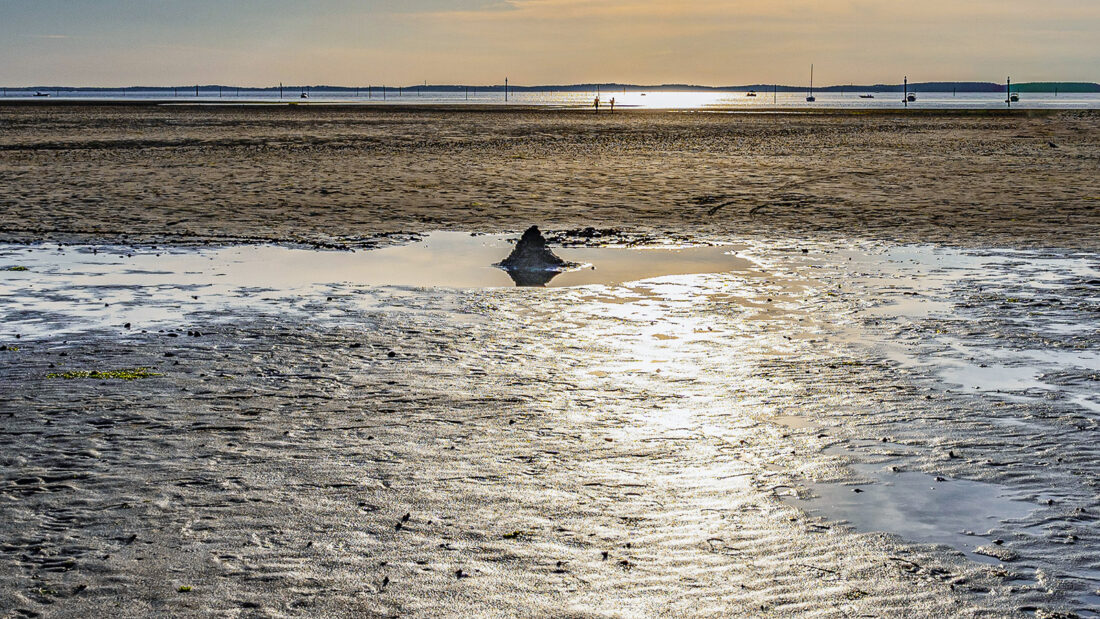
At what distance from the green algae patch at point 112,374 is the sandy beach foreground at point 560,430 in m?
0.04

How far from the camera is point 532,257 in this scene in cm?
1520

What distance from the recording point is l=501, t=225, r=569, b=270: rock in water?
15.1 m

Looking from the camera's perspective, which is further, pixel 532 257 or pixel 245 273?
pixel 532 257

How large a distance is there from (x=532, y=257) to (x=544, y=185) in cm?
1226

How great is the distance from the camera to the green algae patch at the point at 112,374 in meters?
9.16

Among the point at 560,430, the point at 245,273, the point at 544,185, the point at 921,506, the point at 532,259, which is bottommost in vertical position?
the point at 921,506

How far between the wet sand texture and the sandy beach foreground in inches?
33.3

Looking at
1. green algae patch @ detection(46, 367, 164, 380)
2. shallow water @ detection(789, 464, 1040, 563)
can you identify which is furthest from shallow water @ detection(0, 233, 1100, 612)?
green algae patch @ detection(46, 367, 164, 380)

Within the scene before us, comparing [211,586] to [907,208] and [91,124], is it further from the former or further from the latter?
[91,124]

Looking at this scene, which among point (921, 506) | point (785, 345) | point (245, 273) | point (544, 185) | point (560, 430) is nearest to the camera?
point (921, 506)

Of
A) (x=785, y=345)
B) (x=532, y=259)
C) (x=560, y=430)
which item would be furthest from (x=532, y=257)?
(x=560, y=430)

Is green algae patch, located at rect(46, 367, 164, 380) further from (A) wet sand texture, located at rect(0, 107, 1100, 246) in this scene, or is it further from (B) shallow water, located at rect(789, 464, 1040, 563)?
(A) wet sand texture, located at rect(0, 107, 1100, 246)

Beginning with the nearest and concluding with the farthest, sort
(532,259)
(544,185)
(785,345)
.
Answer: (785,345) → (532,259) → (544,185)

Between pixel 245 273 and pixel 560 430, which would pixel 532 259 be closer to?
pixel 245 273
